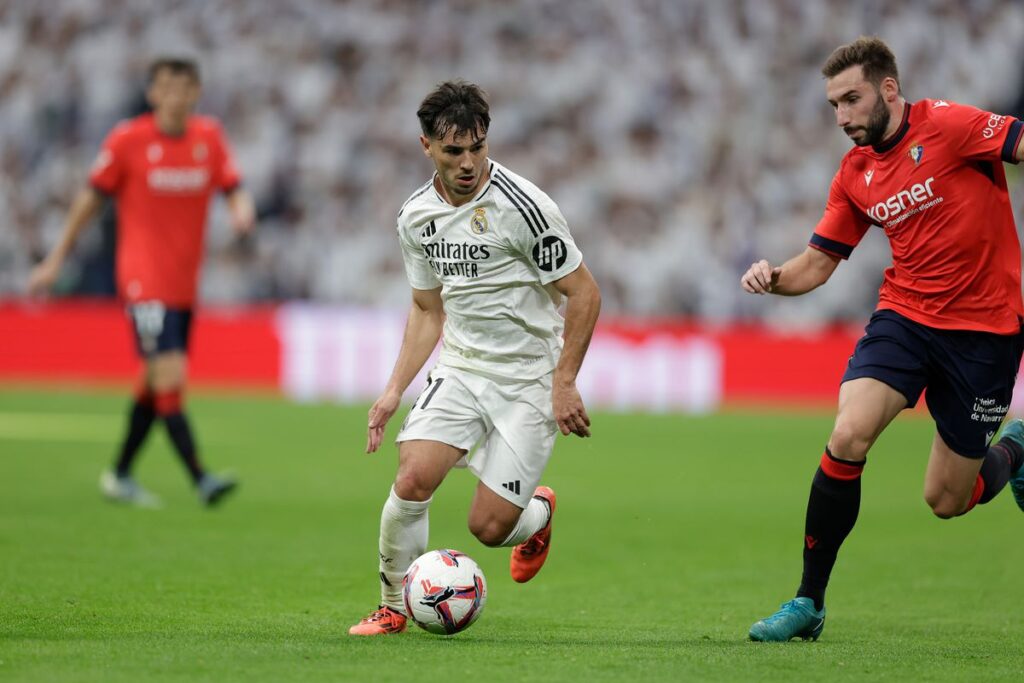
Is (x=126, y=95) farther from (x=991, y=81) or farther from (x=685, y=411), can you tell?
(x=991, y=81)

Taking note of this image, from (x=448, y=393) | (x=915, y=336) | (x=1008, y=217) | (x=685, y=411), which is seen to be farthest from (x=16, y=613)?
(x=685, y=411)

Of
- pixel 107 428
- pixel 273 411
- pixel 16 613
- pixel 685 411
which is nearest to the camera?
pixel 16 613

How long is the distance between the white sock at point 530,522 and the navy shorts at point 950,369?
1.52 m

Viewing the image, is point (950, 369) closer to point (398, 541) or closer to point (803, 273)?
point (803, 273)

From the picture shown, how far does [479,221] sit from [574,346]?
0.66m

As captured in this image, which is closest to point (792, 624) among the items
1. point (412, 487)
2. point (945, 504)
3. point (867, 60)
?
point (945, 504)

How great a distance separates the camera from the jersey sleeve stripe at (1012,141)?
584 centimetres

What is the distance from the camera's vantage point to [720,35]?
75.8ft

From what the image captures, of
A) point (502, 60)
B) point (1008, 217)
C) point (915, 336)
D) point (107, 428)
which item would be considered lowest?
point (107, 428)

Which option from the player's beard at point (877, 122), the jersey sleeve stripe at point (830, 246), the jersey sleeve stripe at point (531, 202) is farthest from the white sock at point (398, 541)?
the player's beard at point (877, 122)

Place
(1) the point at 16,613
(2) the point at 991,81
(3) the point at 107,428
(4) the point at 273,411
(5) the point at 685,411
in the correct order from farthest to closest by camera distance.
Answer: (2) the point at 991,81
(5) the point at 685,411
(4) the point at 273,411
(3) the point at 107,428
(1) the point at 16,613

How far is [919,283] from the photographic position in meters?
6.16

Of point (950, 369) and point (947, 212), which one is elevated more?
point (947, 212)

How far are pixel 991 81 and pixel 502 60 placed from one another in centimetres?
762
